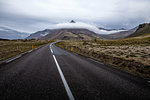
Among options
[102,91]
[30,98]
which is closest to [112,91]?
[102,91]

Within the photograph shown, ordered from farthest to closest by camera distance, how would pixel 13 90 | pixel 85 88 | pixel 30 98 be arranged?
pixel 85 88
pixel 13 90
pixel 30 98

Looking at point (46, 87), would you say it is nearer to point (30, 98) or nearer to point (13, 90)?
point (30, 98)

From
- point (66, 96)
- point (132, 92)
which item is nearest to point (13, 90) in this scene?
point (66, 96)

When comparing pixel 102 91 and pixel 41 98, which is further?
pixel 102 91

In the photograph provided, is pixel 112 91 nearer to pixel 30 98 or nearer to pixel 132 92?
pixel 132 92

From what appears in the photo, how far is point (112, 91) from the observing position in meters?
3.17

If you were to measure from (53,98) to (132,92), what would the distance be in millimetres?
2714

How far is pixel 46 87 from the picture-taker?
3.33 meters

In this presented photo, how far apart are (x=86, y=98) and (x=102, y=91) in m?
0.75

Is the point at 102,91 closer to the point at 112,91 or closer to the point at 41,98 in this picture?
the point at 112,91

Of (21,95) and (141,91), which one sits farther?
(141,91)

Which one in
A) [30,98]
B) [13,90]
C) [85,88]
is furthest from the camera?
[85,88]

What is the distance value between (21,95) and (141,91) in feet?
13.4

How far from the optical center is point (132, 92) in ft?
10.4
